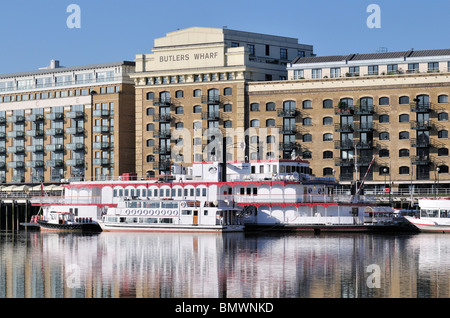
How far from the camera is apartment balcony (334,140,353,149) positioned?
11936cm

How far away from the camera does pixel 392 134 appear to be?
117938 mm

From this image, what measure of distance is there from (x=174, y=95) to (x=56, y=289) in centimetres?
7892

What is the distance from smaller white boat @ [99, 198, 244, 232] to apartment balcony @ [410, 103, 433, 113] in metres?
31.8

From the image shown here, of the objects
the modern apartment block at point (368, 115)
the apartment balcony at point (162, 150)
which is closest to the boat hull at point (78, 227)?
the apartment balcony at point (162, 150)

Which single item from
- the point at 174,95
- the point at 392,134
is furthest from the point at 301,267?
the point at 174,95

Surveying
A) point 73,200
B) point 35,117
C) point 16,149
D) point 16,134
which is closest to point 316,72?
point 73,200

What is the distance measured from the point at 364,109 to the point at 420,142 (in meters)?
8.23

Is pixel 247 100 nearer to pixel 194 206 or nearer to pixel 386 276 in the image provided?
pixel 194 206

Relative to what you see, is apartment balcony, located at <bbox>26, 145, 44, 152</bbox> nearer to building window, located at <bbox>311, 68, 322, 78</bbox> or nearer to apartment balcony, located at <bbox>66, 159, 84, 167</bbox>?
apartment balcony, located at <bbox>66, 159, 84, 167</bbox>

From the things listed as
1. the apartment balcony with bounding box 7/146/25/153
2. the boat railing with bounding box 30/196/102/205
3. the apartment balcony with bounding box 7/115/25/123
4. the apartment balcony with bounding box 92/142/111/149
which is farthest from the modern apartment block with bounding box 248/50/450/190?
the apartment balcony with bounding box 7/146/25/153

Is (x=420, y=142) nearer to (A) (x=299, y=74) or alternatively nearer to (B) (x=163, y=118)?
(A) (x=299, y=74)

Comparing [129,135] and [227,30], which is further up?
[227,30]

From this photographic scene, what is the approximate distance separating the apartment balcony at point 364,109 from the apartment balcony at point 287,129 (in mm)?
8691
